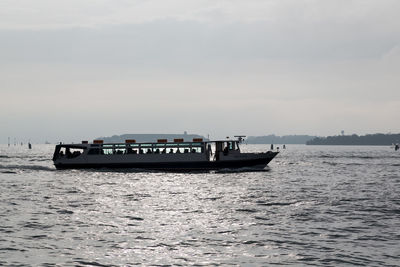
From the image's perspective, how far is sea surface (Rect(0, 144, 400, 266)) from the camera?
1744 cm

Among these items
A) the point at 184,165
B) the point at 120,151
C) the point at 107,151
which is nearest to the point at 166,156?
the point at 184,165

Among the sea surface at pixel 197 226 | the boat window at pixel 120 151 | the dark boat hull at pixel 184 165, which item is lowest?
the sea surface at pixel 197 226

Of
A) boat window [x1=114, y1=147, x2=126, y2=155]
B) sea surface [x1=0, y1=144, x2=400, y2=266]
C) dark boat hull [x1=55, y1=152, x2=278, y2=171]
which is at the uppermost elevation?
boat window [x1=114, y1=147, x2=126, y2=155]

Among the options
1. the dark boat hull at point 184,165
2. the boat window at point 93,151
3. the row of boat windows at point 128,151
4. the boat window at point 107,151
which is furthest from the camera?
the boat window at point 107,151

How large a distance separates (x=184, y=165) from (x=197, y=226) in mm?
34772

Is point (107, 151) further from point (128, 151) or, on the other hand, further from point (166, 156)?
point (166, 156)

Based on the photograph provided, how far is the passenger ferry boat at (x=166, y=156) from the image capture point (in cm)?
5869

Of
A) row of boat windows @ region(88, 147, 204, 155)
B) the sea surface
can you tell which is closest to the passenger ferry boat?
row of boat windows @ region(88, 147, 204, 155)

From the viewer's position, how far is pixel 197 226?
23906mm

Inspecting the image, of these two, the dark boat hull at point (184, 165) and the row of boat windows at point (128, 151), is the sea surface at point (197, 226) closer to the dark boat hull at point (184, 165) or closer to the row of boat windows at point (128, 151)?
the dark boat hull at point (184, 165)

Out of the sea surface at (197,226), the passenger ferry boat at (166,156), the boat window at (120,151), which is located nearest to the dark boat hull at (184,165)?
the passenger ferry boat at (166,156)

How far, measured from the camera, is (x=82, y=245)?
19281 mm

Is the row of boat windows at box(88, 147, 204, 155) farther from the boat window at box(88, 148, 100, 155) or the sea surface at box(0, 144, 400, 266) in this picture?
the sea surface at box(0, 144, 400, 266)

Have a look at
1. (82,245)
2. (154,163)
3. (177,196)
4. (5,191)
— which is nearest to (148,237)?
(82,245)
